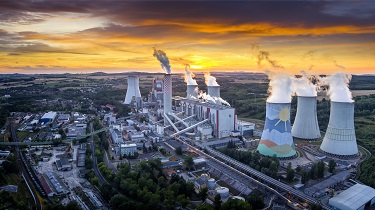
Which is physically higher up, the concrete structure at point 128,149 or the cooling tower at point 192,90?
the cooling tower at point 192,90

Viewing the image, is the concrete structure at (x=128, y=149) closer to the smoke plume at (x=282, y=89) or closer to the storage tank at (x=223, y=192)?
the storage tank at (x=223, y=192)

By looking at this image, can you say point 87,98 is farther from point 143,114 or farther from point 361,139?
point 361,139

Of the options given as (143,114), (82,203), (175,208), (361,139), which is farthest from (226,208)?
(143,114)

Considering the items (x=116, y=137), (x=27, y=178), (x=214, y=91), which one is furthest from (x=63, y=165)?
(x=214, y=91)

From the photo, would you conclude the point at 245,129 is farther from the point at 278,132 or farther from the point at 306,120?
the point at 278,132

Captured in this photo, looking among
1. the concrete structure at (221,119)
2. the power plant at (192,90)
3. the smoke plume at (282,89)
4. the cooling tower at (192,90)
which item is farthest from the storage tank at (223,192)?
the cooling tower at (192,90)

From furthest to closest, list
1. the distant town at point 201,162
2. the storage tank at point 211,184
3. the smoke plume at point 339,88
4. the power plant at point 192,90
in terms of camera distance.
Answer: the power plant at point 192,90
the smoke plume at point 339,88
the storage tank at point 211,184
the distant town at point 201,162

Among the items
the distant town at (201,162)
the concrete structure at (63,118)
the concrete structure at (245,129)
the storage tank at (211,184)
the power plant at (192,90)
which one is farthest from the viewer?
the power plant at (192,90)
